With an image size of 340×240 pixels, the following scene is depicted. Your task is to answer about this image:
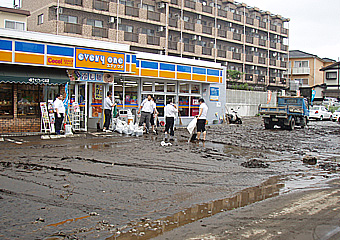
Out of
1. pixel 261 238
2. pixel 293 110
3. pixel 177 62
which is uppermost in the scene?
pixel 177 62

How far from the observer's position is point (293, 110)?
1019 inches

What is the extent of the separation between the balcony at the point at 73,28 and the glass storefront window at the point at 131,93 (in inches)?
542

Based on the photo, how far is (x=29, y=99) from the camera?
16.5 metres

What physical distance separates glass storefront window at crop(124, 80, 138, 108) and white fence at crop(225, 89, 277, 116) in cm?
1864

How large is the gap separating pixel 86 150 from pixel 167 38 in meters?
30.2

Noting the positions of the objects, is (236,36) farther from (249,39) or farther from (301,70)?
(301,70)

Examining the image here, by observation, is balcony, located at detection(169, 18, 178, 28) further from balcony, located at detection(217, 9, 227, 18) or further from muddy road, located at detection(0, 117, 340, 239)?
muddy road, located at detection(0, 117, 340, 239)

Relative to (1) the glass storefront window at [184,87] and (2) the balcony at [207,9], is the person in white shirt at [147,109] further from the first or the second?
(2) the balcony at [207,9]

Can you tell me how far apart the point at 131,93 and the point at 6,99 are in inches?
311

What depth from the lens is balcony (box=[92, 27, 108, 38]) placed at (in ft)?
113

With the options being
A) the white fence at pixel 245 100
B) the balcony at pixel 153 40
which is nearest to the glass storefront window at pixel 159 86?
the balcony at pixel 153 40

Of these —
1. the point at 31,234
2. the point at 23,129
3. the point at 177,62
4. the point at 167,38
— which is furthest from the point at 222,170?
the point at 167,38

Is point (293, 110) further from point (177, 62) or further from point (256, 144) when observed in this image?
point (256, 144)

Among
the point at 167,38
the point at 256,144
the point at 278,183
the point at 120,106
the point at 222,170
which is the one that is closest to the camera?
the point at 278,183
